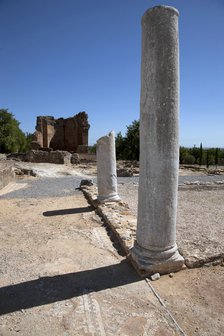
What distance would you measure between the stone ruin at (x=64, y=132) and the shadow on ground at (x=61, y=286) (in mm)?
27742

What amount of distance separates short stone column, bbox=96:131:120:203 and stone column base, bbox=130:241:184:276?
3.93m

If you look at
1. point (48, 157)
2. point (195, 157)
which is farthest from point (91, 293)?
point (195, 157)

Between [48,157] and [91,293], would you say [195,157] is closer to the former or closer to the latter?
[48,157]

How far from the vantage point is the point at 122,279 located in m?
3.46

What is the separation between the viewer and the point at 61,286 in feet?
10.8

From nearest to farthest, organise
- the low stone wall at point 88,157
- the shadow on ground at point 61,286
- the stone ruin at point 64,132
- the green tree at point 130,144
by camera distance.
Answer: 1. the shadow on ground at point 61,286
2. the low stone wall at point 88,157
3. the stone ruin at point 64,132
4. the green tree at point 130,144

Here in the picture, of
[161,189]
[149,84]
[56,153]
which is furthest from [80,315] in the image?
[56,153]

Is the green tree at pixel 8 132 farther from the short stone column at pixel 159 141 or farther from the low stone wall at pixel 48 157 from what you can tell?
the short stone column at pixel 159 141

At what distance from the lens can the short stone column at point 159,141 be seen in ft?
11.0

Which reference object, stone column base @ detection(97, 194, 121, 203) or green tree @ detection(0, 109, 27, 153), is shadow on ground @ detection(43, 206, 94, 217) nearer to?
stone column base @ detection(97, 194, 121, 203)

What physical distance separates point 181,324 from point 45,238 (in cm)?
312

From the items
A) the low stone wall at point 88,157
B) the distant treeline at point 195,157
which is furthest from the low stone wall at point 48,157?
the distant treeline at point 195,157

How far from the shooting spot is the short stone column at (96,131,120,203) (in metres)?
7.56

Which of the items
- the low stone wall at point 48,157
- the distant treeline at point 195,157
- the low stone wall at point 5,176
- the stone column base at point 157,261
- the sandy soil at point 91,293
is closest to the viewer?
the sandy soil at point 91,293
